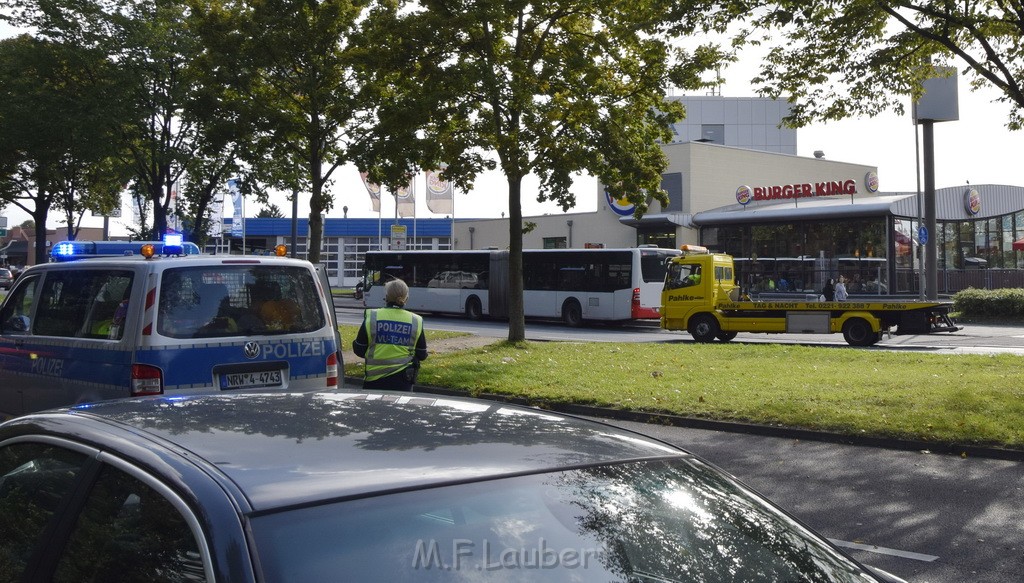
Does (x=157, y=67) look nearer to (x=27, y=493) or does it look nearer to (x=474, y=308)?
(x=474, y=308)

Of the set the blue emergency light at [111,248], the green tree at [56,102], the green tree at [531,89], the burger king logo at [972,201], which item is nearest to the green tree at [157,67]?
the green tree at [56,102]

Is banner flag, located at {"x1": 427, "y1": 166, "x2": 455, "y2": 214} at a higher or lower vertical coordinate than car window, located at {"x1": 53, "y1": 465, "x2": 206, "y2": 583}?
higher

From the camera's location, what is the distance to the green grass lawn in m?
10.7

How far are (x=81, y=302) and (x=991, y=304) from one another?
31775 millimetres

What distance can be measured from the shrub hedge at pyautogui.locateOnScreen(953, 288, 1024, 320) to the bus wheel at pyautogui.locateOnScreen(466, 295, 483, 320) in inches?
695

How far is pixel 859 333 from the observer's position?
24.4m

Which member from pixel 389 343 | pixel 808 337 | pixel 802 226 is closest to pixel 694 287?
pixel 808 337

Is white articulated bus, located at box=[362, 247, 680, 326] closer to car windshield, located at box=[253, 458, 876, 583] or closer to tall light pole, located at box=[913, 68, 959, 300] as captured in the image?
tall light pole, located at box=[913, 68, 959, 300]

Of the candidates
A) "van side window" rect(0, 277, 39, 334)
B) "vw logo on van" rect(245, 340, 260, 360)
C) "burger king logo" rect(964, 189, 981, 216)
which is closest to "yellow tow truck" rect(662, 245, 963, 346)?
"vw logo on van" rect(245, 340, 260, 360)

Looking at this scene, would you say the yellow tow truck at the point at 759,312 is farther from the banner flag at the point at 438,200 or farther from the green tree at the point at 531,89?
the banner flag at the point at 438,200

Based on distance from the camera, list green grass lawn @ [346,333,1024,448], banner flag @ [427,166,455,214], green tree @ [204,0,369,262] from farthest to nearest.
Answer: banner flag @ [427,166,455,214] → green tree @ [204,0,369,262] → green grass lawn @ [346,333,1024,448]

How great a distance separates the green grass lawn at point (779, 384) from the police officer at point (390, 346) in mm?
4617

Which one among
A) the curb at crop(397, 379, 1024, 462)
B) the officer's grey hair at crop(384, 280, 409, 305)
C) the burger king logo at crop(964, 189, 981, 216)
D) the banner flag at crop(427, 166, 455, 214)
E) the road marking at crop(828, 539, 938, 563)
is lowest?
the road marking at crop(828, 539, 938, 563)

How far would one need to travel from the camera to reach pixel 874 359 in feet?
59.1
